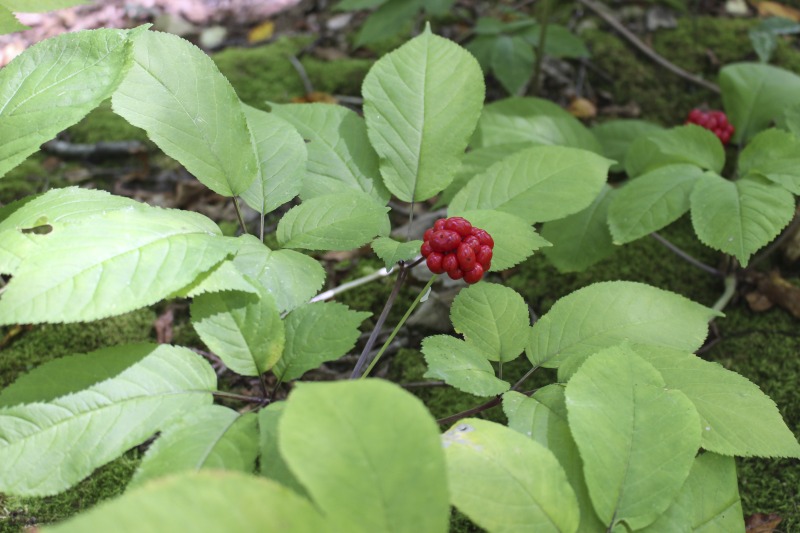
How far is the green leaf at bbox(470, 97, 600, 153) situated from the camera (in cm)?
223

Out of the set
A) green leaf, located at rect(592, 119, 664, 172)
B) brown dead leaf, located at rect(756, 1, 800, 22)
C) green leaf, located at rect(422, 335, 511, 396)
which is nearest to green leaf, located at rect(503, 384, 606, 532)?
green leaf, located at rect(422, 335, 511, 396)

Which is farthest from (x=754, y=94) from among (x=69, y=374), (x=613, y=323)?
(x=69, y=374)

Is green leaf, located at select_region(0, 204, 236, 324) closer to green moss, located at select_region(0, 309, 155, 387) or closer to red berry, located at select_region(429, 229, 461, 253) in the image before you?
red berry, located at select_region(429, 229, 461, 253)

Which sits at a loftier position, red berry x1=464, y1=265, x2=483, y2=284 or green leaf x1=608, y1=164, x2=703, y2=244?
red berry x1=464, y1=265, x2=483, y2=284

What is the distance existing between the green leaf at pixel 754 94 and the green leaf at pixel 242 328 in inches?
77.2

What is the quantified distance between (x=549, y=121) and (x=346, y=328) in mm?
1397

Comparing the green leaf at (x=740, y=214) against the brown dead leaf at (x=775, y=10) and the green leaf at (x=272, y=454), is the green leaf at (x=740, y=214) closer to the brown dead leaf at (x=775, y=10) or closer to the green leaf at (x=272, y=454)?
the green leaf at (x=272, y=454)

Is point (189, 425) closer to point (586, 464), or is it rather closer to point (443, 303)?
point (586, 464)

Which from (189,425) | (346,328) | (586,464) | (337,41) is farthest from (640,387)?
(337,41)

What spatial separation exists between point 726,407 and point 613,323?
28 cm

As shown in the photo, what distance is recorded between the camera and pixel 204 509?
73cm

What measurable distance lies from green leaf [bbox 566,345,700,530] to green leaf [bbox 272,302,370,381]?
450mm

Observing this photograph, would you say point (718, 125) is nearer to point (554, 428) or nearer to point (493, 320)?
point (493, 320)

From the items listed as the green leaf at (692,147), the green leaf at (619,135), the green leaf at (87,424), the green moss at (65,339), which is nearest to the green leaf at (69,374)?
the green leaf at (87,424)
